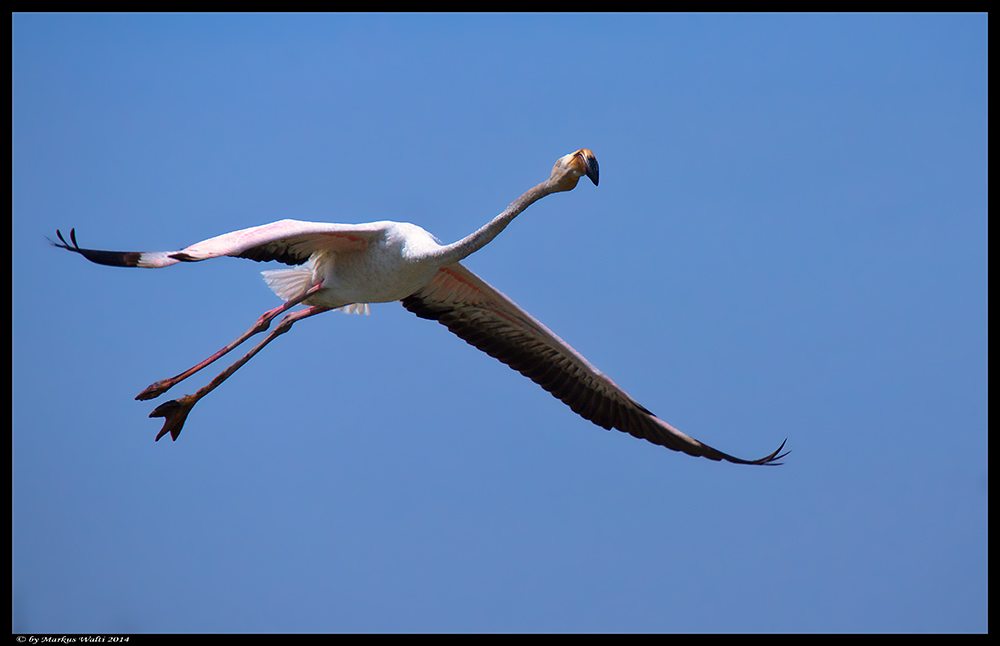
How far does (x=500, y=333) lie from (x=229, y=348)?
3246 mm

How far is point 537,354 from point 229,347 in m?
3.62

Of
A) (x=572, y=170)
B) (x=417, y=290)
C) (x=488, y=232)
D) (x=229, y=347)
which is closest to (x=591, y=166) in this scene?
(x=572, y=170)

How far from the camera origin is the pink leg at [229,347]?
9.18 metres

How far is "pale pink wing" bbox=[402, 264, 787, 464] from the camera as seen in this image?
36.4ft

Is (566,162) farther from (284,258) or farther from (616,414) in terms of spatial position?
(616,414)

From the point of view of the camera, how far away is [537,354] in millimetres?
11547

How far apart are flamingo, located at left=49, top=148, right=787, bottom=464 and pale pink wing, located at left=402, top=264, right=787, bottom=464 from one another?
0.01 meters

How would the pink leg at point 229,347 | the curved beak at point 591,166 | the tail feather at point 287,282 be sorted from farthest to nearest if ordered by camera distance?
1. the tail feather at point 287,282
2. the pink leg at point 229,347
3. the curved beak at point 591,166

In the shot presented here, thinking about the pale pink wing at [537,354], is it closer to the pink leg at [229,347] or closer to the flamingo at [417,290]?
the flamingo at [417,290]

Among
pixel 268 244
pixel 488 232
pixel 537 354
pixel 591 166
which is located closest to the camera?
pixel 591 166

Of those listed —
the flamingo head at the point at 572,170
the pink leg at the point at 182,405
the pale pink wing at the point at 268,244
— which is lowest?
the pink leg at the point at 182,405

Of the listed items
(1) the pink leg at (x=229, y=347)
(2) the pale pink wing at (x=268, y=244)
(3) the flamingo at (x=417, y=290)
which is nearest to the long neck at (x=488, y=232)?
(3) the flamingo at (x=417, y=290)

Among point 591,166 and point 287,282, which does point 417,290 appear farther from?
point 591,166

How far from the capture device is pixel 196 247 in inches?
332
